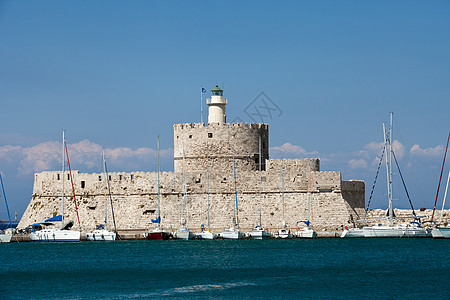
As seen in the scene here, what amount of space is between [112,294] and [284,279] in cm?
624

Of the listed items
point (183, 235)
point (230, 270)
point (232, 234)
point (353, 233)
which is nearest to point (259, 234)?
point (232, 234)

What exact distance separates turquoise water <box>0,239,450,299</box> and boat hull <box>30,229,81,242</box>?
56cm

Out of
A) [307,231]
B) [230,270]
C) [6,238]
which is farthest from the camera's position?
[6,238]

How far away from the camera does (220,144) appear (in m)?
46.0

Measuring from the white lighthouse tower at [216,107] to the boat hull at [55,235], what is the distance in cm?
901

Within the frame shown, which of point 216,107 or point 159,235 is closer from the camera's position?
point 159,235

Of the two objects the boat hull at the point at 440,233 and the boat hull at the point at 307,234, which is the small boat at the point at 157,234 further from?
the boat hull at the point at 440,233

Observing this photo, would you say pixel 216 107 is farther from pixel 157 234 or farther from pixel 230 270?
pixel 230 270

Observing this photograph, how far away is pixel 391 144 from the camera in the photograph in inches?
1788

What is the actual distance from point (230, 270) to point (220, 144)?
13.6m

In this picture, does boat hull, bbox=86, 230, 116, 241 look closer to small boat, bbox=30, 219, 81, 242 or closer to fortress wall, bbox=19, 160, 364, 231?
small boat, bbox=30, 219, 81, 242

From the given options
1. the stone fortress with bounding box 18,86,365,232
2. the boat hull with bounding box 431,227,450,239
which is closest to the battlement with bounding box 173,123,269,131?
the stone fortress with bounding box 18,86,365,232

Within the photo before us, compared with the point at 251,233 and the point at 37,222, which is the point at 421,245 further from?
the point at 37,222

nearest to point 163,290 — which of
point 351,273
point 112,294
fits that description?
point 112,294
